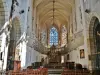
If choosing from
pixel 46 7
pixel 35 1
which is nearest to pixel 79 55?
pixel 35 1

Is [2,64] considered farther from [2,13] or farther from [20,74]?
[2,13]

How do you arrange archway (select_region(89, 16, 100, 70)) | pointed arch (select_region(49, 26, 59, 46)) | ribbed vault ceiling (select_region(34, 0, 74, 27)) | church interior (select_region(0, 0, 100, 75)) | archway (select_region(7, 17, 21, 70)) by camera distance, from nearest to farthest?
church interior (select_region(0, 0, 100, 75)), archway (select_region(89, 16, 100, 70)), archway (select_region(7, 17, 21, 70)), ribbed vault ceiling (select_region(34, 0, 74, 27)), pointed arch (select_region(49, 26, 59, 46))

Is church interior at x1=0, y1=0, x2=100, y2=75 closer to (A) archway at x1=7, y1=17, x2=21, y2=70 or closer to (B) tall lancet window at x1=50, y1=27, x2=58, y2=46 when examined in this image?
(A) archway at x1=7, y1=17, x2=21, y2=70

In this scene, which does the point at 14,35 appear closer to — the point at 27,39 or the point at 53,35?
the point at 27,39

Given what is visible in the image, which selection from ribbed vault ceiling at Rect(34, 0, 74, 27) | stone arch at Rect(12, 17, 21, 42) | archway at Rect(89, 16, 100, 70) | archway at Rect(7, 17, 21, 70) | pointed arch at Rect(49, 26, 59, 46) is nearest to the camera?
archway at Rect(89, 16, 100, 70)

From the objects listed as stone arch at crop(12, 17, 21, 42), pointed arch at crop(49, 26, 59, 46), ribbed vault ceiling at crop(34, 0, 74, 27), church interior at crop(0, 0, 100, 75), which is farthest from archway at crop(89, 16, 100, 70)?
pointed arch at crop(49, 26, 59, 46)

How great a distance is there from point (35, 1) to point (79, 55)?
10495mm

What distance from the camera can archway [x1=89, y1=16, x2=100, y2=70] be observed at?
13.2 m

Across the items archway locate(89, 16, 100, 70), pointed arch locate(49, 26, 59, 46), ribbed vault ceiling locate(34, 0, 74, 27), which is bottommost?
archway locate(89, 16, 100, 70)

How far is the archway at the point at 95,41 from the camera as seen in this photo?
1317cm

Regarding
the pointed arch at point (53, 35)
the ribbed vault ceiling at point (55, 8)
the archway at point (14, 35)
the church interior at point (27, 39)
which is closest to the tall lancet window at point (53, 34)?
the pointed arch at point (53, 35)

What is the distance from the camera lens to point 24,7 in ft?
52.7

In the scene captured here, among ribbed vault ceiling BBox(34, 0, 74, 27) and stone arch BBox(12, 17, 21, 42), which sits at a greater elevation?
ribbed vault ceiling BBox(34, 0, 74, 27)

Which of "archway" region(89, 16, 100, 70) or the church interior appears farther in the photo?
"archway" region(89, 16, 100, 70)
